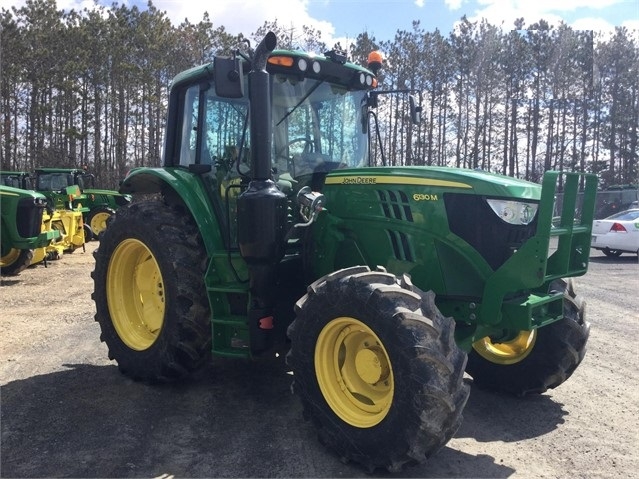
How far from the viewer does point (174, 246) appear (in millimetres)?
4461

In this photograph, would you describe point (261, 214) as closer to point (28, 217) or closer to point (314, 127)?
point (314, 127)

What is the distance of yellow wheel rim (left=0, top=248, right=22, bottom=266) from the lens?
10.6m

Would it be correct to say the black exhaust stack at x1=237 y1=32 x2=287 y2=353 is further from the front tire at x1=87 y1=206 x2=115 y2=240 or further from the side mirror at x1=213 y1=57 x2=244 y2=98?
the front tire at x1=87 y1=206 x2=115 y2=240

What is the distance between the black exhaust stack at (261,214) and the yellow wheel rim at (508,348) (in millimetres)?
1696

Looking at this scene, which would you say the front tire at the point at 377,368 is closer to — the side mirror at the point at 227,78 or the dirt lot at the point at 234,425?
the dirt lot at the point at 234,425

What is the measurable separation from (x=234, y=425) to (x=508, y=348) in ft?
7.55

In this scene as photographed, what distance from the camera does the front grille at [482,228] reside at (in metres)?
3.75

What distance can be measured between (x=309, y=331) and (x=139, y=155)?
110ft

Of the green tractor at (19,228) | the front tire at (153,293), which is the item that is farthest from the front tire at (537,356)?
the green tractor at (19,228)

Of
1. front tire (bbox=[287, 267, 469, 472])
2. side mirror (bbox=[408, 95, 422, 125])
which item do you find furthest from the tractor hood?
side mirror (bbox=[408, 95, 422, 125])

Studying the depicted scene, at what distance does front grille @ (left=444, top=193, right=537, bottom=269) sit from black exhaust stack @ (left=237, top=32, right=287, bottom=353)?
1.19 m

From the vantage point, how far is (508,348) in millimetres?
4699

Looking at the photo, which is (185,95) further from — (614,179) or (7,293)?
(614,179)

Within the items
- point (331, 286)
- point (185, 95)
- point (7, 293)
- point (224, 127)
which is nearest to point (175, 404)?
point (331, 286)
